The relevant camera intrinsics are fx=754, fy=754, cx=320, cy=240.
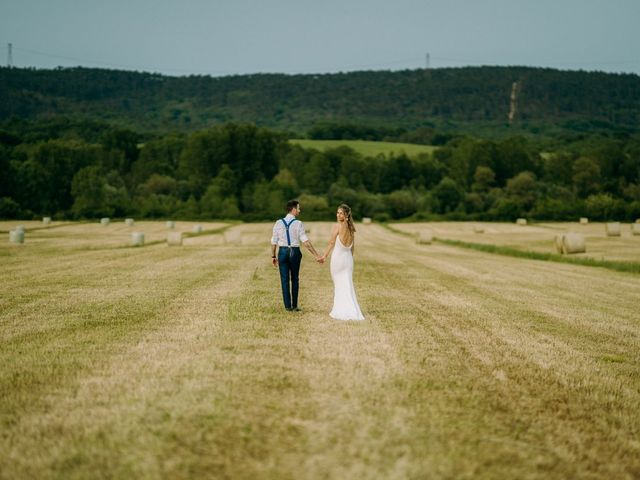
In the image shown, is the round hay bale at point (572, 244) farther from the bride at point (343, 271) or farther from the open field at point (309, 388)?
the bride at point (343, 271)

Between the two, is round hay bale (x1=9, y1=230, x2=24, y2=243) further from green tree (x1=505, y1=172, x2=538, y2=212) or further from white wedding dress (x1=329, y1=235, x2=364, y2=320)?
green tree (x1=505, y1=172, x2=538, y2=212)

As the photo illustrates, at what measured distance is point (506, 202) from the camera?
10088 centimetres

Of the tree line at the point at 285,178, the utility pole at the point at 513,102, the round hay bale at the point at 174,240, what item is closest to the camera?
the round hay bale at the point at 174,240

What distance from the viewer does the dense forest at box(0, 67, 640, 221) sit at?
362 feet

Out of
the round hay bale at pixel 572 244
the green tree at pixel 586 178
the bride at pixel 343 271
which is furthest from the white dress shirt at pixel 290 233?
the green tree at pixel 586 178

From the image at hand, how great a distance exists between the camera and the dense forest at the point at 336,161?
110 meters

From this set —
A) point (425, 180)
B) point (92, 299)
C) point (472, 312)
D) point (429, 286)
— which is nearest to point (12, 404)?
point (92, 299)

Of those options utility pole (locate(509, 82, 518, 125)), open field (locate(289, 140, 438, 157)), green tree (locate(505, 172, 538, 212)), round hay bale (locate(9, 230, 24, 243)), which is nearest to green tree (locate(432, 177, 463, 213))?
green tree (locate(505, 172, 538, 212))

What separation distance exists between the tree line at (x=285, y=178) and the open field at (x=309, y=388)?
82.8 metres

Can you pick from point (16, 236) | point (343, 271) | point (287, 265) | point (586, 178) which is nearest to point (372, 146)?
point (586, 178)

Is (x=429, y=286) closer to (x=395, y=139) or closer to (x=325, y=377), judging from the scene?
(x=325, y=377)

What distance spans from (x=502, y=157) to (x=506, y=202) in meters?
37.9

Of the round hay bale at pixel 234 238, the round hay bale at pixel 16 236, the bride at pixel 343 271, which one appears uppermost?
the bride at pixel 343 271

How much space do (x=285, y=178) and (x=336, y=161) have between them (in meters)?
16.5
